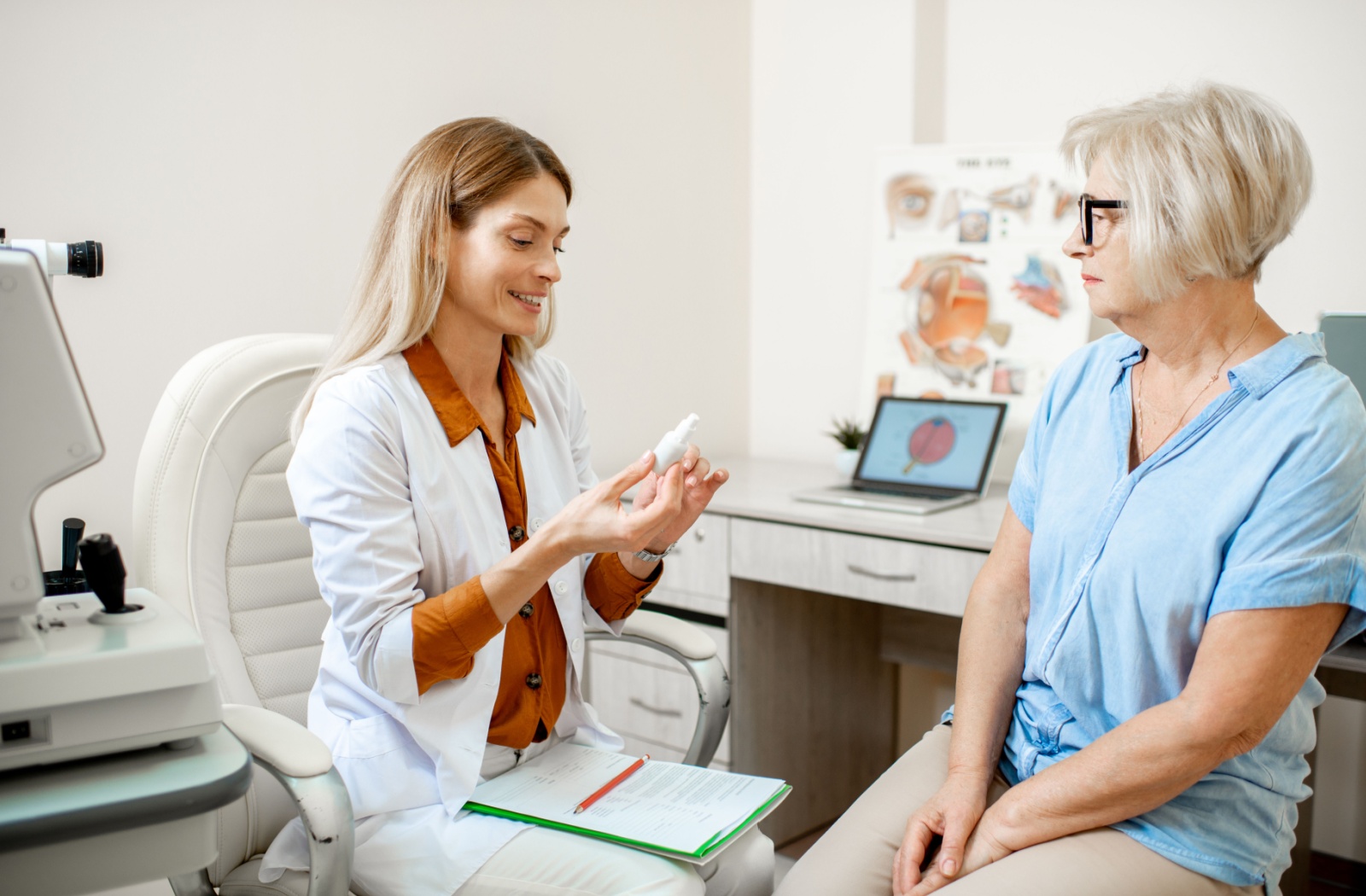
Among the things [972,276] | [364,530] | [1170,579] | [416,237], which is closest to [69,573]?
[364,530]

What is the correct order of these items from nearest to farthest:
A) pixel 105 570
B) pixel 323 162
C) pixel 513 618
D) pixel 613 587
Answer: pixel 105 570 < pixel 513 618 < pixel 613 587 < pixel 323 162

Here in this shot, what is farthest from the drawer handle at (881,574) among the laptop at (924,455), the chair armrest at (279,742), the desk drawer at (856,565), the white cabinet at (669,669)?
the chair armrest at (279,742)

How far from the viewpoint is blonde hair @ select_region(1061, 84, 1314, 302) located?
118cm

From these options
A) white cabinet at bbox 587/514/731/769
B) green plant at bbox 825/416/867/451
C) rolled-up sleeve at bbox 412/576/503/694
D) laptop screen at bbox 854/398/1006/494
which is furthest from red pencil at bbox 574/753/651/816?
green plant at bbox 825/416/867/451

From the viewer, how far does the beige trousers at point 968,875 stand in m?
1.13

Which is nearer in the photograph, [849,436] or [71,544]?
[71,544]

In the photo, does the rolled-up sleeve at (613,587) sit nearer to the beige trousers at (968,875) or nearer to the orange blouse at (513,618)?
the orange blouse at (513,618)

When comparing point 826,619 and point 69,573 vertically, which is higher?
point 69,573

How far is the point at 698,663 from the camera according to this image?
151 cm

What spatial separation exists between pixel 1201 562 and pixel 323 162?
1.69 metres

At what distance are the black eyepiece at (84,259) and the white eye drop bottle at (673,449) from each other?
0.58 metres

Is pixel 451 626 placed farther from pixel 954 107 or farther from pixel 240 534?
pixel 954 107

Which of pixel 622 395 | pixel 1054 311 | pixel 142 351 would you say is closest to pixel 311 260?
pixel 142 351

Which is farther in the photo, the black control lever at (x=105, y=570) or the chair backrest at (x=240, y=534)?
the chair backrest at (x=240, y=534)
